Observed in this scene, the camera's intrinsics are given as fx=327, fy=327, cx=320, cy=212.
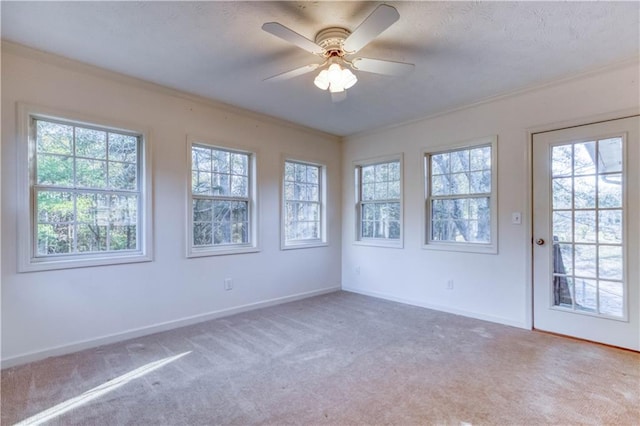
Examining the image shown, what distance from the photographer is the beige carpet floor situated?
194 centimetres

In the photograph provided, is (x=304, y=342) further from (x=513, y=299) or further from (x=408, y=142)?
(x=408, y=142)

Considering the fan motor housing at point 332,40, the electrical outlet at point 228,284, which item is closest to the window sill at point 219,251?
the electrical outlet at point 228,284

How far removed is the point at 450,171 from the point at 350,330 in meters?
2.32

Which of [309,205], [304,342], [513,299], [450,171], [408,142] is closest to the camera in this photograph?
[304,342]

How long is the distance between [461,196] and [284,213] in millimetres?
2299

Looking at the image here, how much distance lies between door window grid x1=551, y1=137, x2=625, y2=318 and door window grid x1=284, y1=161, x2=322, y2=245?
9.92ft

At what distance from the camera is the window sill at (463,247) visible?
12.1 feet

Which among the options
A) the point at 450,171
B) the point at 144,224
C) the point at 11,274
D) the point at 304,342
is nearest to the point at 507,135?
the point at 450,171

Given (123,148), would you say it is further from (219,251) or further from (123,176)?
(219,251)

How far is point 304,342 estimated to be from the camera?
10.1 ft

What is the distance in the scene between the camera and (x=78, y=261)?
287 centimetres

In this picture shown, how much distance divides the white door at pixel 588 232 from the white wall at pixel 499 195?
0.43 ft

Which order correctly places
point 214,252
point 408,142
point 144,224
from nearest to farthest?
point 144,224
point 214,252
point 408,142

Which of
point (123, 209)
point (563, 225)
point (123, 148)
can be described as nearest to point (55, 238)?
point (123, 209)
